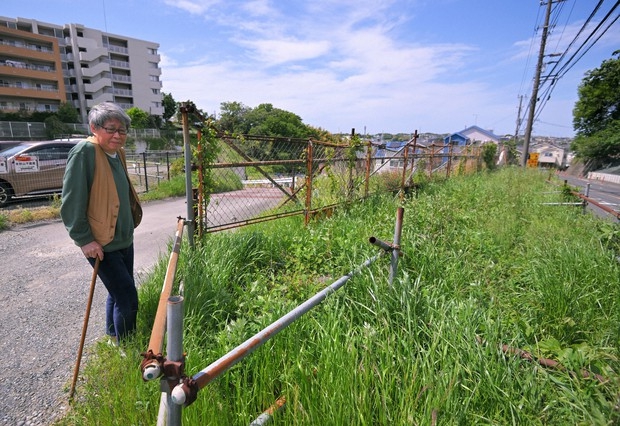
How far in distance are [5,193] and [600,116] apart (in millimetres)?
50073

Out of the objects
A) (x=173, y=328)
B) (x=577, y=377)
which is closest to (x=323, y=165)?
(x=577, y=377)

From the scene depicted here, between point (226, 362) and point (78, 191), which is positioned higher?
point (78, 191)

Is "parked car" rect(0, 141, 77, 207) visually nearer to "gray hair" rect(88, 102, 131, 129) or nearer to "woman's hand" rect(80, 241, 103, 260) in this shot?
"gray hair" rect(88, 102, 131, 129)

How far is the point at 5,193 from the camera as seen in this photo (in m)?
8.05

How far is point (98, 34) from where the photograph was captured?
46125 millimetres

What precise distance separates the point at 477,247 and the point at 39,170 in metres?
10.8

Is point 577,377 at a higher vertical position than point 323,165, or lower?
lower

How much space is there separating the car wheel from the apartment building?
39507 millimetres

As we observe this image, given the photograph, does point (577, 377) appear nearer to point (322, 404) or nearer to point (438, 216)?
point (322, 404)

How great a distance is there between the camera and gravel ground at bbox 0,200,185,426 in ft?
7.34

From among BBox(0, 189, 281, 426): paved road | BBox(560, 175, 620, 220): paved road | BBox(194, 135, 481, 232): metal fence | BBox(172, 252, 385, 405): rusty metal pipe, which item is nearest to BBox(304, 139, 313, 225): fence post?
BBox(194, 135, 481, 232): metal fence

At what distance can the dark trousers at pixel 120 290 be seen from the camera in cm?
233

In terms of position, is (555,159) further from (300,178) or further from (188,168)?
(188,168)

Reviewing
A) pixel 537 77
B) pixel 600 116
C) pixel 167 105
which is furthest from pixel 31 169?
pixel 167 105
